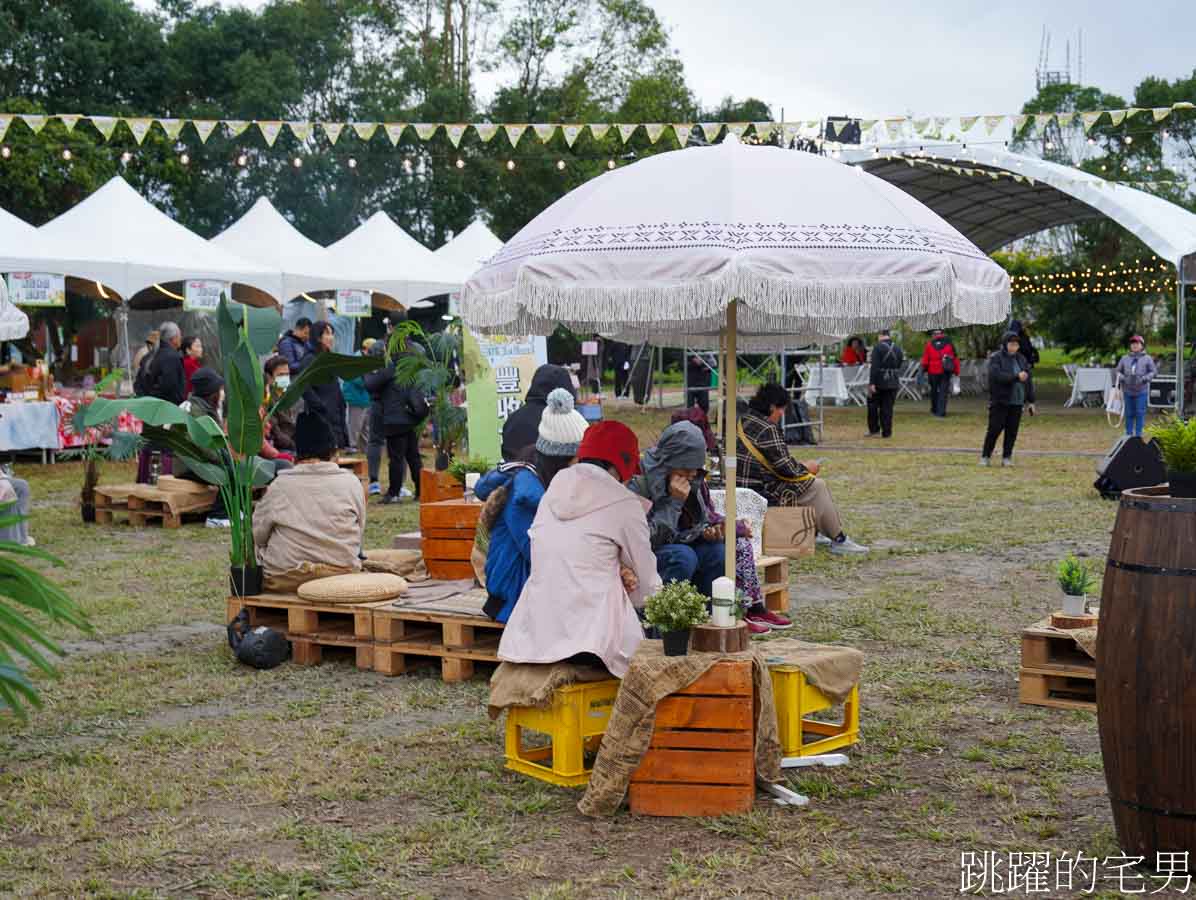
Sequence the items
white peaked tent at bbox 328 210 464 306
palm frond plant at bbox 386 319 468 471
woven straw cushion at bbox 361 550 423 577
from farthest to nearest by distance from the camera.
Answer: white peaked tent at bbox 328 210 464 306 → palm frond plant at bbox 386 319 468 471 → woven straw cushion at bbox 361 550 423 577

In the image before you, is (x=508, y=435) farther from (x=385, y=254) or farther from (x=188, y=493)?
(x=385, y=254)

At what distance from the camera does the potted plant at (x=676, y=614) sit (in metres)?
4.71

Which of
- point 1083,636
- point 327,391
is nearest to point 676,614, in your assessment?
point 1083,636

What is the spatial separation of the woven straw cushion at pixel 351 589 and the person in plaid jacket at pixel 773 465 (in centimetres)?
327

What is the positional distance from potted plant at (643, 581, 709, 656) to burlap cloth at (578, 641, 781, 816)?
0.06 metres

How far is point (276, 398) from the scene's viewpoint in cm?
1234

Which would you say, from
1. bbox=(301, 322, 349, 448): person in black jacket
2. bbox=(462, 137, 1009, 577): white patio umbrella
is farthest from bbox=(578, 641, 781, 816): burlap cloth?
bbox=(301, 322, 349, 448): person in black jacket

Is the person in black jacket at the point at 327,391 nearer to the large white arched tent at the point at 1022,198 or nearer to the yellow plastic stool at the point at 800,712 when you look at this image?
the yellow plastic stool at the point at 800,712

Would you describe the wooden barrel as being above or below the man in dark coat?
below

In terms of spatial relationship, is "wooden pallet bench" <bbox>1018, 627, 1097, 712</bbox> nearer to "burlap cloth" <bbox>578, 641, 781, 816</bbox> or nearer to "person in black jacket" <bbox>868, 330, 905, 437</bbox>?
"burlap cloth" <bbox>578, 641, 781, 816</bbox>

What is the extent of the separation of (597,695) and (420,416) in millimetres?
8431

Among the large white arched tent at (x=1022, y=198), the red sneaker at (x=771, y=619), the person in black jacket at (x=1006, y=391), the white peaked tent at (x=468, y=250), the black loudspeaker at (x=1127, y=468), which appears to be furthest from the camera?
the white peaked tent at (x=468, y=250)

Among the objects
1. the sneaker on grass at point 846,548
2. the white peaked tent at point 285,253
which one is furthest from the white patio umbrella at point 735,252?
the white peaked tent at point 285,253

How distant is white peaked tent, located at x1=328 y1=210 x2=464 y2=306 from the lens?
2169 cm
